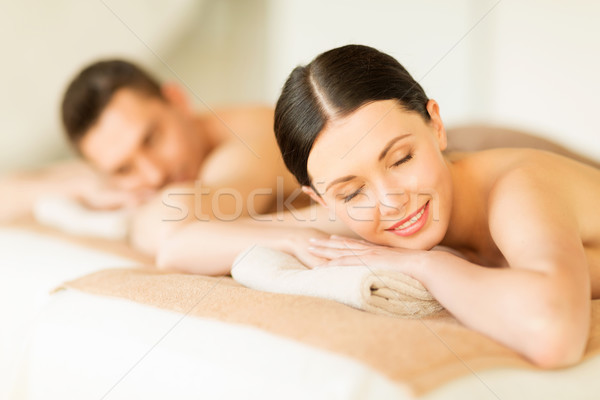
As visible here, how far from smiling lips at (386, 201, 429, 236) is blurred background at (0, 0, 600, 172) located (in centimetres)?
36

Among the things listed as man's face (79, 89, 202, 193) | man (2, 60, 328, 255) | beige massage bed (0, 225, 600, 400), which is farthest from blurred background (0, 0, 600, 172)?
beige massage bed (0, 225, 600, 400)

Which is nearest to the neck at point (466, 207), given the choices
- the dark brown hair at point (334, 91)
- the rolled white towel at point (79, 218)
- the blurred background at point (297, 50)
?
the dark brown hair at point (334, 91)

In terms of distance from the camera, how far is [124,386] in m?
0.75

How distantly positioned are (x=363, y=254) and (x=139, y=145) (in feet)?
2.90

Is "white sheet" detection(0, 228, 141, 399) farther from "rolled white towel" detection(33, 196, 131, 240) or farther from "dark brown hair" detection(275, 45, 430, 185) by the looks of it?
"dark brown hair" detection(275, 45, 430, 185)

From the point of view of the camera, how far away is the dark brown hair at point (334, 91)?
82 centimetres

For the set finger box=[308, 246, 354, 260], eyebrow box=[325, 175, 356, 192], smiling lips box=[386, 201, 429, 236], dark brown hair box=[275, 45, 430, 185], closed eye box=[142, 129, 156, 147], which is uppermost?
dark brown hair box=[275, 45, 430, 185]

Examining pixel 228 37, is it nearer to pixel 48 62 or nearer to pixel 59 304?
pixel 48 62

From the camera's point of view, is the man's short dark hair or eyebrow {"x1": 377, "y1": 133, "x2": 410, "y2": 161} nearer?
eyebrow {"x1": 377, "y1": 133, "x2": 410, "y2": 161}

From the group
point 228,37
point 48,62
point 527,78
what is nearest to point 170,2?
point 228,37

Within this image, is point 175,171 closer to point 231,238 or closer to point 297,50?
point 231,238

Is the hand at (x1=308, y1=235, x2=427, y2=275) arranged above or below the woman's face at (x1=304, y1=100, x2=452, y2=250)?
below

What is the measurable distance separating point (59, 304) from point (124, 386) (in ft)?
0.86

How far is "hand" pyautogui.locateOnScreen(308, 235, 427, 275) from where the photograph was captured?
80 centimetres
